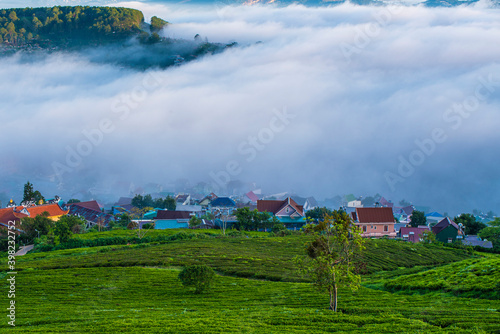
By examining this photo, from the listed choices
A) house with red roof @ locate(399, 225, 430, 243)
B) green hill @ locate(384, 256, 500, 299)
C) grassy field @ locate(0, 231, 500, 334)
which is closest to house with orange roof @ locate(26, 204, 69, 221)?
grassy field @ locate(0, 231, 500, 334)

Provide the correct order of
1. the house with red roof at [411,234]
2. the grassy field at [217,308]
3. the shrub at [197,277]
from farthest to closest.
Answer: the house with red roof at [411,234]
the shrub at [197,277]
the grassy field at [217,308]

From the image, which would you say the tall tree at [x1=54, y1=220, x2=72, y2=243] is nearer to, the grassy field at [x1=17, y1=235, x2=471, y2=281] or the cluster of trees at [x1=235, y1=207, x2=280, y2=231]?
the grassy field at [x1=17, y1=235, x2=471, y2=281]

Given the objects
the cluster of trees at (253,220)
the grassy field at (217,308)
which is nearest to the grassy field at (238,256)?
the grassy field at (217,308)

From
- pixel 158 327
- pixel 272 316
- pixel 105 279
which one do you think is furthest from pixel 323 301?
pixel 105 279

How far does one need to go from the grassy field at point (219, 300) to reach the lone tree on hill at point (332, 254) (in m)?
1.81

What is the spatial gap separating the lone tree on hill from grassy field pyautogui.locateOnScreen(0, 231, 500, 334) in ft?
5.94

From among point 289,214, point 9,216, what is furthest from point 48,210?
point 289,214

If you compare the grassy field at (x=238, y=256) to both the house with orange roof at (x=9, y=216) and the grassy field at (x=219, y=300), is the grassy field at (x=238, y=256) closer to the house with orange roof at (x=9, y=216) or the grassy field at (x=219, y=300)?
the grassy field at (x=219, y=300)

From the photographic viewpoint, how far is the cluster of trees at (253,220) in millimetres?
89250

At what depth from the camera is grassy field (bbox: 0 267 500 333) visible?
22312 mm

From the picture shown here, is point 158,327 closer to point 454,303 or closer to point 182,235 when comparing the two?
point 454,303

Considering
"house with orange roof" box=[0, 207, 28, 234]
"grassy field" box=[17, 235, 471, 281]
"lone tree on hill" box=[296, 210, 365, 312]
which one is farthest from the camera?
"house with orange roof" box=[0, 207, 28, 234]

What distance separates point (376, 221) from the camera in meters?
87.8

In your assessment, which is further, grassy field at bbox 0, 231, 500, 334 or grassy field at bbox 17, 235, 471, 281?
grassy field at bbox 17, 235, 471, 281
